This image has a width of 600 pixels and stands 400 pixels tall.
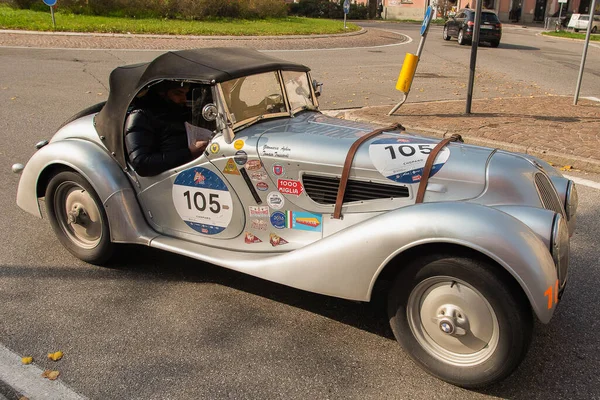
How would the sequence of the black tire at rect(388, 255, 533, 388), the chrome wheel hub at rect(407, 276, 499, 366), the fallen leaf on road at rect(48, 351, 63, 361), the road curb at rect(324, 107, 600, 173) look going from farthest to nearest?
the road curb at rect(324, 107, 600, 173) → the fallen leaf on road at rect(48, 351, 63, 361) → the chrome wheel hub at rect(407, 276, 499, 366) → the black tire at rect(388, 255, 533, 388)

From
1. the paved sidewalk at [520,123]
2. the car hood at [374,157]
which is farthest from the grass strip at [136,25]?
the car hood at [374,157]

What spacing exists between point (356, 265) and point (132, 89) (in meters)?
2.19

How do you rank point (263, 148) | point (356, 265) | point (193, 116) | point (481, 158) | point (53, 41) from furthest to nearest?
point (53, 41) → point (193, 116) → point (263, 148) → point (481, 158) → point (356, 265)

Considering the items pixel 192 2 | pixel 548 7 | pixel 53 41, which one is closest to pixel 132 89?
pixel 53 41

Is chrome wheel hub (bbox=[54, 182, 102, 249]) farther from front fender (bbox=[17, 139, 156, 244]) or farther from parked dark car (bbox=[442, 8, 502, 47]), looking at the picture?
parked dark car (bbox=[442, 8, 502, 47])

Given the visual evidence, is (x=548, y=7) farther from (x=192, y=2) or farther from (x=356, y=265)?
(x=356, y=265)

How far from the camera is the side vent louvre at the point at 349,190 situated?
3.38 metres

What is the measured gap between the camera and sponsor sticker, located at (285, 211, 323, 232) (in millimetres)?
3572

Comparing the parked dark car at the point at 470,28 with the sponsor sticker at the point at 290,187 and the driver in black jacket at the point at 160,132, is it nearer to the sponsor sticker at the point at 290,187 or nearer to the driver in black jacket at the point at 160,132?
the driver in black jacket at the point at 160,132

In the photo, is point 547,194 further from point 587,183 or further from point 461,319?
point 587,183

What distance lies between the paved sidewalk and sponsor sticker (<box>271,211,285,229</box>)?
4540mm

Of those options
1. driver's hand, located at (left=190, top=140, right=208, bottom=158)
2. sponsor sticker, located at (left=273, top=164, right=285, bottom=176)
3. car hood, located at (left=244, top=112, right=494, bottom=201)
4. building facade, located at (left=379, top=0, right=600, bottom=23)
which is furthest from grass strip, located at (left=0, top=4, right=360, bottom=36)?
building facade, located at (left=379, top=0, right=600, bottom=23)

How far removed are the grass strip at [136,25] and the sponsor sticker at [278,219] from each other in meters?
18.0

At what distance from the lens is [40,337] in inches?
136
